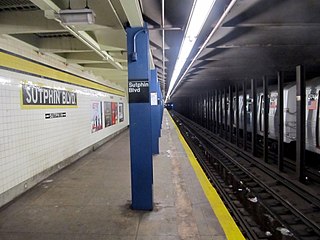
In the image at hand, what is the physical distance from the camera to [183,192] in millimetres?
4773

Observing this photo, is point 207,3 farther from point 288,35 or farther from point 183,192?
point 183,192

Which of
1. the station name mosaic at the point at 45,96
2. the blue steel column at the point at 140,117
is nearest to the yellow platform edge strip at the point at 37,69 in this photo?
the station name mosaic at the point at 45,96

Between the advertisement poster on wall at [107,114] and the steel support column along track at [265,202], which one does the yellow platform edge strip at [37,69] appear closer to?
the advertisement poster on wall at [107,114]

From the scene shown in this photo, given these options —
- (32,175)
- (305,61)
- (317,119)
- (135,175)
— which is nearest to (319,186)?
(317,119)

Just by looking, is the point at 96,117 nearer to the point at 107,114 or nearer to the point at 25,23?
the point at 107,114

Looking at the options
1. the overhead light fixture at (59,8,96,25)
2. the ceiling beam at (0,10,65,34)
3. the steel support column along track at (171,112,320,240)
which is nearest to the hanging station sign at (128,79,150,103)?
the overhead light fixture at (59,8,96,25)

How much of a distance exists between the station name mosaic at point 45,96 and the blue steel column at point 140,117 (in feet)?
7.79

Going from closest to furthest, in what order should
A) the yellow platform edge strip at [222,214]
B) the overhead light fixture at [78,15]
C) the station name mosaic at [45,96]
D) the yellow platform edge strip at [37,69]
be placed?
the yellow platform edge strip at [222,214] < the overhead light fixture at [78,15] < the yellow platform edge strip at [37,69] < the station name mosaic at [45,96]

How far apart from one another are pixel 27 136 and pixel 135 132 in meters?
2.41

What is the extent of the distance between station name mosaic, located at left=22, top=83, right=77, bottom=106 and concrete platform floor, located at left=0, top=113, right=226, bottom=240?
163 cm

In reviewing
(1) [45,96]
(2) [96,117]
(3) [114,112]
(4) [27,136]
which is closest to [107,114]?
(3) [114,112]

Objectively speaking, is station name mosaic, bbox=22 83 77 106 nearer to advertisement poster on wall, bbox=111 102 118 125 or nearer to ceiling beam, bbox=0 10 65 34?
ceiling beam, bbox=0 10 65 34

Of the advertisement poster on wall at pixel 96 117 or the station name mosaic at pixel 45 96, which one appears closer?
the station name mosaic at pixel 45 96

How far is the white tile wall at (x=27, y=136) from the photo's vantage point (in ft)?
14.8
